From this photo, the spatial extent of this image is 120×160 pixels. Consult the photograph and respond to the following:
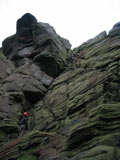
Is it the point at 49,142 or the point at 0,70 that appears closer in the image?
the point at 49,142

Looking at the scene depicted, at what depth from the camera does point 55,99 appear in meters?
30.7

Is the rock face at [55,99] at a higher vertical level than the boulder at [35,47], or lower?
lower

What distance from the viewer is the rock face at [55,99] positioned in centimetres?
1528

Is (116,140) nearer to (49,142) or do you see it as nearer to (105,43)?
(49,142)

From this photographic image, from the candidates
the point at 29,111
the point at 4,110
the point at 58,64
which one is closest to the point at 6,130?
the point at 4,110

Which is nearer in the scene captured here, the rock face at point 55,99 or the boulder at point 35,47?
the rock face at point 55,99

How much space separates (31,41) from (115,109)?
35.6m

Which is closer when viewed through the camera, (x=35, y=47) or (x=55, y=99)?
(x=55, y=99)

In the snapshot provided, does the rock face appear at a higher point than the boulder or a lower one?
lower

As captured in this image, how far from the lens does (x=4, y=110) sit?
2862cm

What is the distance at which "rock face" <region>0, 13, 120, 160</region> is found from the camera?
50.1 feet

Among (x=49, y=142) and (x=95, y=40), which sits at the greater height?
(x=95, y=40)

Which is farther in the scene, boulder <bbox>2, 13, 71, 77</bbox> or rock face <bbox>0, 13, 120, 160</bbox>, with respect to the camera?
boulder <bbox>2, 13, 71, 77</bbox>

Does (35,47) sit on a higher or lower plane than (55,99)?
higher
